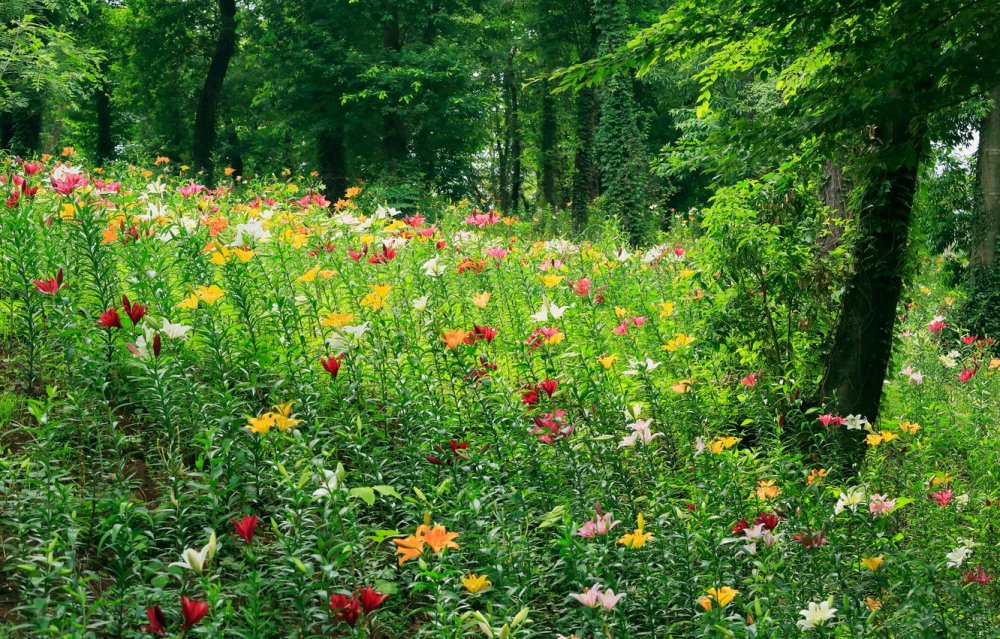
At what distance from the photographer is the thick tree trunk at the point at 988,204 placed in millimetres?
11281

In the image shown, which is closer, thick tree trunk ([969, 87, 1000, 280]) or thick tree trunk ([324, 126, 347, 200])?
thick tree trunk ([969, 87, 1000, 280])

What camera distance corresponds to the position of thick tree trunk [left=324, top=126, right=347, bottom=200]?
2036 cm

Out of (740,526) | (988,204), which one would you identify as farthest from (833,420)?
(988,204)

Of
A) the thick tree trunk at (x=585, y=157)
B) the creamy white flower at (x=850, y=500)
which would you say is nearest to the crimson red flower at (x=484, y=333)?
the creamy white flower at (x=850, y=500)

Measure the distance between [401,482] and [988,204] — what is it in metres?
11.4

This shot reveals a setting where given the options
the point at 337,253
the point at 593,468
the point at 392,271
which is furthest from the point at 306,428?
the point at 337,253

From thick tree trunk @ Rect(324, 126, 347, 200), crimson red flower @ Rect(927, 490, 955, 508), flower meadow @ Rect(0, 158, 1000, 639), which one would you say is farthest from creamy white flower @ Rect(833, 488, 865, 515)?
thick tree trunk @ Rect(324, 126, 347, 200)

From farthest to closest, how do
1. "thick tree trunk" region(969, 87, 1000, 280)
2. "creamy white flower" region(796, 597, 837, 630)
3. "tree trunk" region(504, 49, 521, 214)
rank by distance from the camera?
"tree trunk" region(504, 49, 521, 214), "thick tree trunk" region(969, 87, 1000, 280), "creamy white flower" region(796, 597, 837, 630)

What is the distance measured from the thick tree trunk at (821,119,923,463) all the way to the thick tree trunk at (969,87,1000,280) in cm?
790

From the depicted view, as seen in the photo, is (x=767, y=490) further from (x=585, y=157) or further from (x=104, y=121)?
(x=104, y=121)

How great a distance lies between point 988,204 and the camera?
37.8 feet

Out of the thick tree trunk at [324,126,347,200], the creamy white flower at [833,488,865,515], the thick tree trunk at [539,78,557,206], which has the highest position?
the thick tree trunk at [539,78,557,206]

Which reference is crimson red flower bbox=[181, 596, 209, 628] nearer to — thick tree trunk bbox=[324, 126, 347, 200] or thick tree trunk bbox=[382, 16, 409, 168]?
thick tree trunk bbox=[382, 16, 409, 168]

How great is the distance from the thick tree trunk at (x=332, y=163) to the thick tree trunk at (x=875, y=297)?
17.0m
